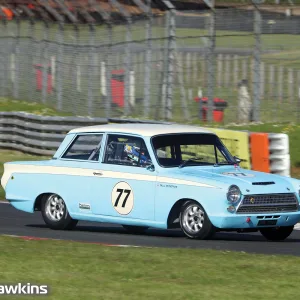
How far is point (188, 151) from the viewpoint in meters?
12.5

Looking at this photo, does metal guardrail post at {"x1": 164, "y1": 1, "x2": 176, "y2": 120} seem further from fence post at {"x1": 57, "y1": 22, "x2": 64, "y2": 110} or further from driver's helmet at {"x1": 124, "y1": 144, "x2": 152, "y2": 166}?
driver's helmet at {"x1": 124, "y1": 144, "x2": 152, "y2": 166}

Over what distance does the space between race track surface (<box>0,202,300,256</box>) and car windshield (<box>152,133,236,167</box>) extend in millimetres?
913

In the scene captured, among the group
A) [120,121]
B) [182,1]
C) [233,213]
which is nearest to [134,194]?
[233,213]

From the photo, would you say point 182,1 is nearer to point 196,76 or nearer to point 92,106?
point 196,76

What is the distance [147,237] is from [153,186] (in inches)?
29.5

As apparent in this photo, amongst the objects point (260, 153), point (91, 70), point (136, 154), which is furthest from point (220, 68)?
point (136, 154)

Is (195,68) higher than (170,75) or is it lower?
higher

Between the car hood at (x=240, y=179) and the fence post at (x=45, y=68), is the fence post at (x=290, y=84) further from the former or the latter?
the fence post at (x=45, y=68)

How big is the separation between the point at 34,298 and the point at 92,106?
58.4 feet

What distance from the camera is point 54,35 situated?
2803cm

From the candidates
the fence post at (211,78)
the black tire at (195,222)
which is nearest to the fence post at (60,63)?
the fence post at (211,78)

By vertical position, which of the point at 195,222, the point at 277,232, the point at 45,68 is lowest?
the point at 277,232

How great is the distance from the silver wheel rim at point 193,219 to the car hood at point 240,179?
340 millimetres

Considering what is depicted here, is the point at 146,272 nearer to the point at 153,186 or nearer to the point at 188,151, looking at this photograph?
the point at 153,186
